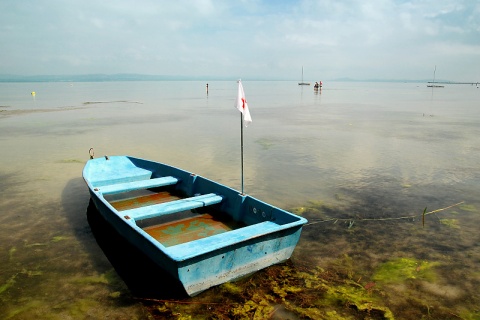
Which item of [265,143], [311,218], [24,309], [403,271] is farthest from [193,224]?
[265,143]

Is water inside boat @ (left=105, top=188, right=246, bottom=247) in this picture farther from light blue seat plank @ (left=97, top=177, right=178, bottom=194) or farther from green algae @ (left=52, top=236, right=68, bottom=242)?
green algae @ (left=52, top=236, right=68, bottom=242)

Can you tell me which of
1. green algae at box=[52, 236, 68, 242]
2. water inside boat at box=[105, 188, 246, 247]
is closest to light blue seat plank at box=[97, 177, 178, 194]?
water inside boat at box=[105, 188, 246, 247]

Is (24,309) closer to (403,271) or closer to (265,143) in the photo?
(403,271)

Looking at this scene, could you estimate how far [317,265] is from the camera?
6.77 metres

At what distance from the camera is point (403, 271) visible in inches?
257

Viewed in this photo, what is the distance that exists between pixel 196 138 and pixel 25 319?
15329 mm

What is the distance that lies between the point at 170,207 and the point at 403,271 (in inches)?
190

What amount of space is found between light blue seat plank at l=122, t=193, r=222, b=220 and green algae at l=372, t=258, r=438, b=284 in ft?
12.1

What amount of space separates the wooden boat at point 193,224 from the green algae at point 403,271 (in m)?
1.70

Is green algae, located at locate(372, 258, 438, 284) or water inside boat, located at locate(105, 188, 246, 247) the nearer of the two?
green algae, located at locate(372, 258, 438, 284)

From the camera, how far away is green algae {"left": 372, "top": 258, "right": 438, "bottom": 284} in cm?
630

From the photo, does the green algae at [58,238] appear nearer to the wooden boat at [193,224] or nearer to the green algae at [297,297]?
the wooden boat at [193,224]

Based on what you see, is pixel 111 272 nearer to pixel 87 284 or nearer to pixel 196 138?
pixel 87 284

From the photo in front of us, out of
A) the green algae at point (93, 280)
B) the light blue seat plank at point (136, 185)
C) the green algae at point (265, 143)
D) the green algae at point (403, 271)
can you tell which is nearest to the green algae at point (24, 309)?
the green algae at point (93, 280)
